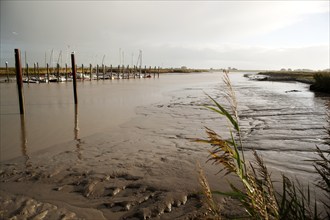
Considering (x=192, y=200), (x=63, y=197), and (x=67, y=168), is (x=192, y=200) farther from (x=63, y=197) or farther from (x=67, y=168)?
(x=67, y=168)

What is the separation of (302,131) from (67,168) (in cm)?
889

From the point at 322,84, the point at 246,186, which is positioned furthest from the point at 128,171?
the point at 322,84

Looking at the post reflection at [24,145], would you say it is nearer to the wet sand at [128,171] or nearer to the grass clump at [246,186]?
the wet sand at [128,171]

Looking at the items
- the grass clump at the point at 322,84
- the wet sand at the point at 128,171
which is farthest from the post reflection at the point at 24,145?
the grass clump at the point at 322,84

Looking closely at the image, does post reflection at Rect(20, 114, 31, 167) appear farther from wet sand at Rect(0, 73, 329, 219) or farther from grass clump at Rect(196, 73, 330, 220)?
grass clump at Rect(196, 73, 330, 220)

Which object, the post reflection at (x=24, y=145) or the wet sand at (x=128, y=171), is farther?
the post reflection at (x=24, y=145)

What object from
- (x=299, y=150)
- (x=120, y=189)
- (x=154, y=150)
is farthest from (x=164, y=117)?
(x=120, y=189)

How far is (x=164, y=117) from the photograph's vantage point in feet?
47.1

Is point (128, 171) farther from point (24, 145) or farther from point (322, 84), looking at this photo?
point (322, 84)

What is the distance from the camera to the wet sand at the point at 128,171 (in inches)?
177

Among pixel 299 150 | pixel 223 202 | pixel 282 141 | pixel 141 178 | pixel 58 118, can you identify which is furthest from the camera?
pixel 58 118

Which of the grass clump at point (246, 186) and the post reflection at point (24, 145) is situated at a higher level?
the grass clump at point (246, 186)

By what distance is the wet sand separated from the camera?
177 inches

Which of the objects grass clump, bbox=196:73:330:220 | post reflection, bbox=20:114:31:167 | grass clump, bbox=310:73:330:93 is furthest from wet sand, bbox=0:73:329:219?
grass clump, bbox=310:73:330:93
